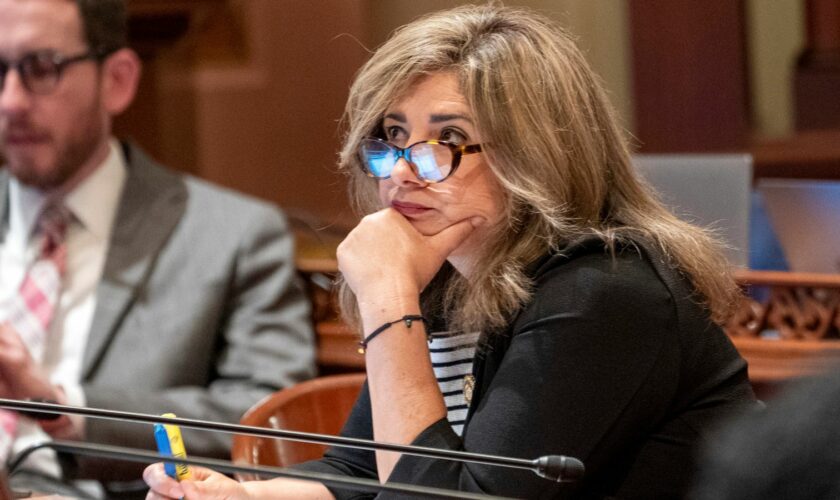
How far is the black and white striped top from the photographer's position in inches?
74.2

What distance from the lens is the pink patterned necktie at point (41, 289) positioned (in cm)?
287

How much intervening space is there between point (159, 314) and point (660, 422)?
1.44m

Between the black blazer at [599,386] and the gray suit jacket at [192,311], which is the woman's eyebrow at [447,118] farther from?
the gray suit jacket at [192,311]

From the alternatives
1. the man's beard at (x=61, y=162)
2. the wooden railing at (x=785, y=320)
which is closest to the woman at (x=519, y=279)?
the wooden railing at (x=785, y=320)

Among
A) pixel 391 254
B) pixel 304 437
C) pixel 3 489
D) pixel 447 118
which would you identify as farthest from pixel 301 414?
pixel 304 437

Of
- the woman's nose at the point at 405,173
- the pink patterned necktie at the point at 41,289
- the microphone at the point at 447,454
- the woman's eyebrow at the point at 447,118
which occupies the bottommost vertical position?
the pink patterned necktie at the point at 41,289

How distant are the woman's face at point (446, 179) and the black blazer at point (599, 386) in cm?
12

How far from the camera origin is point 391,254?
1.80 m

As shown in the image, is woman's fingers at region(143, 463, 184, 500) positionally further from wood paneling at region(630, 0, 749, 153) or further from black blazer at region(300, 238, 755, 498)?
wood paneling at region(630, 0, 749, 153)

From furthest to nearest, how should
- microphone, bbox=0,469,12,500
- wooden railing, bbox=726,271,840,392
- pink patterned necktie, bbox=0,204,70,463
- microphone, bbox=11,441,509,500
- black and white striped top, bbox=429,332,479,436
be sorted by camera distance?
pink patterned necktie, bbox=0,204,70,463 < wooden railing, bbox=726,271,840,392 < black and white striped top, bbox=429,332,479,436 < microphone, bbox=0,469,12,500 < microphone, bbox=11,441,509,500

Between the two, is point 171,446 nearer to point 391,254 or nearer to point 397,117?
point 391,254

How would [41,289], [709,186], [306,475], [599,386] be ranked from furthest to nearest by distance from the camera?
[709,186] < [41,289] < [599,386] < [306,475]

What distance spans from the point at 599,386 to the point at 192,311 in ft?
4.62

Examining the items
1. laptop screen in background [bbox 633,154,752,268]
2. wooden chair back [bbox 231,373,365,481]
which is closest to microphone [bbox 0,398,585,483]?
wooden chair back [bbox 231,373,365,481]
